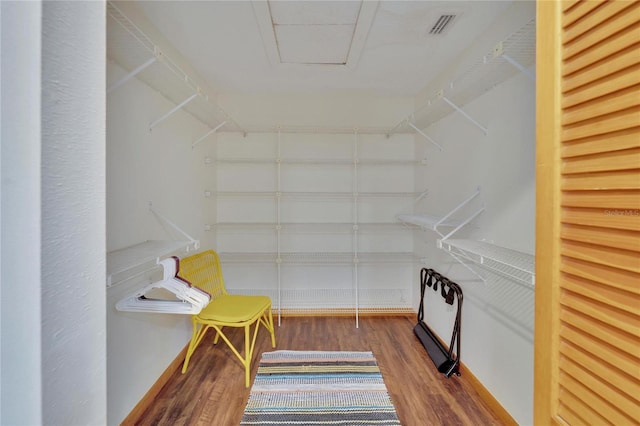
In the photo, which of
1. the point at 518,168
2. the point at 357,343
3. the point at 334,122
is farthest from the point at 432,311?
the point at 334,122

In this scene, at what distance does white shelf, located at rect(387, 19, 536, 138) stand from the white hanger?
70.2 inches

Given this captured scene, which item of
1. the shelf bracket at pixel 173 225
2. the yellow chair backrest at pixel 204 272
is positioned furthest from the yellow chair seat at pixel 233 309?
the shelf bracket at pixel 173 225

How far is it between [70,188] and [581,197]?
3.00 ft

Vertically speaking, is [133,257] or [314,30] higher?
[314,30]

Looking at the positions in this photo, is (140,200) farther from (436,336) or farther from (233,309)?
(436,336)

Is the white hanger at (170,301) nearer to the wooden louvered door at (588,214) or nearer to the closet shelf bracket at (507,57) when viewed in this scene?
the wooden louvered door at (588,214)

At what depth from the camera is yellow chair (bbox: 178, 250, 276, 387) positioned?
206 centimetres

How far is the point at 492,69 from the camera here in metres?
1.62

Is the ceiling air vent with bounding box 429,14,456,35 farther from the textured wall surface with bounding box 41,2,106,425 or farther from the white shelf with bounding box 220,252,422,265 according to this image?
the white shelf with bounding box 220,252,422,265

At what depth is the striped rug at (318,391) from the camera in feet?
5.68

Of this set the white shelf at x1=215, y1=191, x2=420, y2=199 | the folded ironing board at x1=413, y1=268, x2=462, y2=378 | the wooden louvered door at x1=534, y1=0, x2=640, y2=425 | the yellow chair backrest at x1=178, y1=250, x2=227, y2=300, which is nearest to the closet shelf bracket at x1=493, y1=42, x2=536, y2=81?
the wooden louvered door at x1=534, y1=0, x2=640, y2=425

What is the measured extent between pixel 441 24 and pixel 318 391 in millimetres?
2432

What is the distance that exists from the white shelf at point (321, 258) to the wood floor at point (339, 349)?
632mm
